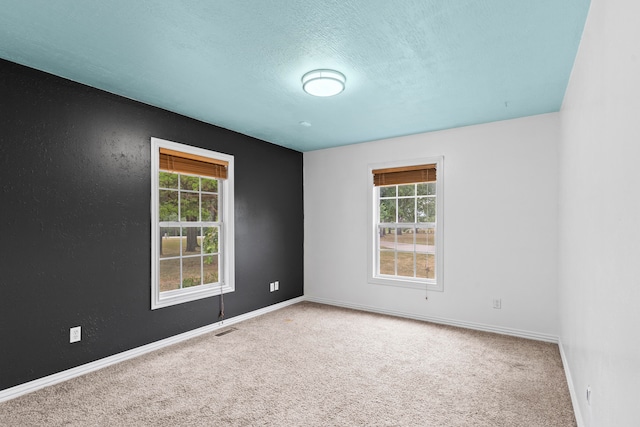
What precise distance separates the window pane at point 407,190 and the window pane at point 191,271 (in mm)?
2857

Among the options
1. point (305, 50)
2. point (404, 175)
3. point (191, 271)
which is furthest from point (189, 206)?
point (404, 175)

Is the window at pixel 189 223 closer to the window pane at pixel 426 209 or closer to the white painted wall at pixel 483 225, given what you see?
the white painted wall at pixel 483 225

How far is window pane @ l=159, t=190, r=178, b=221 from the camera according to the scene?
3812 millimetres

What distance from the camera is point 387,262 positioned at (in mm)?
4953

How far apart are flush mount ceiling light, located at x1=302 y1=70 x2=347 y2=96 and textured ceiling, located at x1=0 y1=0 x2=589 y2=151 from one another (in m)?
0.07

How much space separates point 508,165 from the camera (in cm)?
393

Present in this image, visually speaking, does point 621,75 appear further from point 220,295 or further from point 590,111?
point 220,295

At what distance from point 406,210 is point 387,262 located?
2.66 ft

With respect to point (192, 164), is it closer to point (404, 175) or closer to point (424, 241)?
point (404, 175)

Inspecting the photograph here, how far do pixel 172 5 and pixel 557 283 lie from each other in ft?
13.9

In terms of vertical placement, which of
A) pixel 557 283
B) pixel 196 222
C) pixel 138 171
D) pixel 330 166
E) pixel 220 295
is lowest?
pixel 220 295

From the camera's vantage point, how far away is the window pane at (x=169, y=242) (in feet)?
12.3

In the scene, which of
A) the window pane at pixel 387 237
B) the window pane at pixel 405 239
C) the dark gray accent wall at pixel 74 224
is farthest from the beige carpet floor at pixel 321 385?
the window pane at pixel 387 237

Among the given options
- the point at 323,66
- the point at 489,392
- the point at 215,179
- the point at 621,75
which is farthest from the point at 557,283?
the point at 215,179
